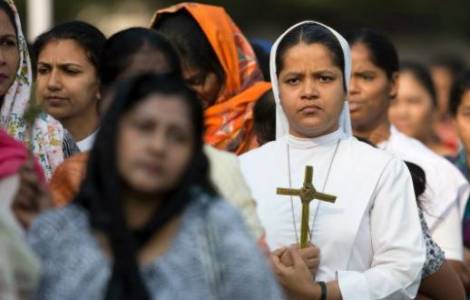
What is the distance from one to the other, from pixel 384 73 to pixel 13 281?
4.14 metres

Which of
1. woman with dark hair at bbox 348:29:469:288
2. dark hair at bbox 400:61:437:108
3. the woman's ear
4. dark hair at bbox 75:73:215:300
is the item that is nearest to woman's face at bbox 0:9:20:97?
dark hair at bbox 75:73:215:300

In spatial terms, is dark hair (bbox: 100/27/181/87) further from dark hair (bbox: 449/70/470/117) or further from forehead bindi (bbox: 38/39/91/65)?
dark hair (bbox: 449/70/470/117)

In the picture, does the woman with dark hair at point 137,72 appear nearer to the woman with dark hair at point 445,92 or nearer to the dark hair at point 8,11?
the dark hair at point 8,11

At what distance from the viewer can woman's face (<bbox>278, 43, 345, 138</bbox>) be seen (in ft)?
23.6

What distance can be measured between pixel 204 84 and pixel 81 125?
0.57m

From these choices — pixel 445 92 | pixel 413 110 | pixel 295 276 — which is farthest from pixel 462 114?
pixel 445 92

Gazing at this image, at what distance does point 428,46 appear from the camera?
95.9 feet

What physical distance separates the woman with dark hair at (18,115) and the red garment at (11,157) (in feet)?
3.78

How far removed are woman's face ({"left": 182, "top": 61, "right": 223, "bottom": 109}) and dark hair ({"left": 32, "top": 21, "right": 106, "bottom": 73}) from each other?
1.20 ft

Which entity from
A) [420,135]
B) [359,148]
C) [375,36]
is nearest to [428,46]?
[420,135]

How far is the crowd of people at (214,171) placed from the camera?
17.9 ft

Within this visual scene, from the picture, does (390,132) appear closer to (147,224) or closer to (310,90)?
(310,90)

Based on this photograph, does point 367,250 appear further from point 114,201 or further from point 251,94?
point 114,201

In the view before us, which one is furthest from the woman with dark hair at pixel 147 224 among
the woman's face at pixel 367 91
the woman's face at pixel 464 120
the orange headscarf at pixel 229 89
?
the woman's face at pixel 464 120
